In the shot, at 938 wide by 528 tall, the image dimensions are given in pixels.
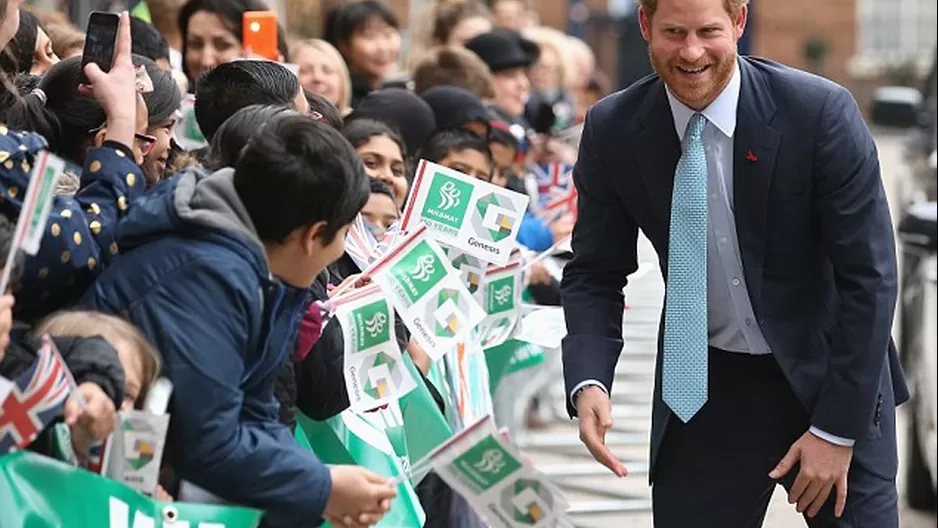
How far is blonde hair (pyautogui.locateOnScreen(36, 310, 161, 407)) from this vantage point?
12.6ft

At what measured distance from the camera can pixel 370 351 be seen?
4.80 metres

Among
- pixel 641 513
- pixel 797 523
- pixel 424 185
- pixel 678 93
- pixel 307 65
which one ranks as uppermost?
pixel 678 93

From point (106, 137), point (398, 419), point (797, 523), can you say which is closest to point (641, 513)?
point (797, 523)

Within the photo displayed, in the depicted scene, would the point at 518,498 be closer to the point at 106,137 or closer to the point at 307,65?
the point at 106,137

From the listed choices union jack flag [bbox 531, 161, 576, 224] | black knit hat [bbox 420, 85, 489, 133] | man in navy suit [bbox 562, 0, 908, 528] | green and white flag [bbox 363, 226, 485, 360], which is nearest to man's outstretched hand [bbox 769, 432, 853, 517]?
man in navy suit [bbox 562, 0, 908, 528]

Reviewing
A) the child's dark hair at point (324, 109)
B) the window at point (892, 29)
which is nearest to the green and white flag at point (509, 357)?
the child's dark hair at point (324, 109)

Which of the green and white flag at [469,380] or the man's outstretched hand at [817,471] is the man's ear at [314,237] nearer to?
the man's outstretched hand at [817,471]

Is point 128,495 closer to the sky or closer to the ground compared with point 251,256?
closer to the ground

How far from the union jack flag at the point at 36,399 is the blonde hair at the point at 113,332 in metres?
0.21

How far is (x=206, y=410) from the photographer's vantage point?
3869mm

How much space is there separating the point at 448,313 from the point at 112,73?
96cm

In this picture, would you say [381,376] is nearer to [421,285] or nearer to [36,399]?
[421,285]

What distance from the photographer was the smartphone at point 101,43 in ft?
15.2

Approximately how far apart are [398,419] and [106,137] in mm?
1418
